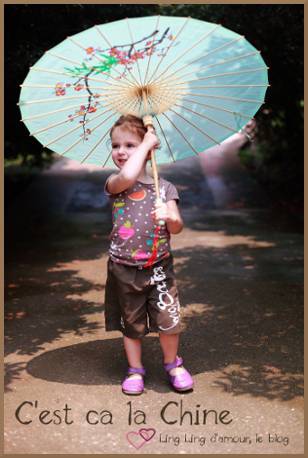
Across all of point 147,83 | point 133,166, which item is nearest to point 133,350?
point 133,166

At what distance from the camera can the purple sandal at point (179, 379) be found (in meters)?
3.85

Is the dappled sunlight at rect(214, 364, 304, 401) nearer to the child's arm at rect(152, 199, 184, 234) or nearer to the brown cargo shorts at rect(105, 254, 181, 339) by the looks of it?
the brown cargo shorts at rect(105, 254, 181, 339)

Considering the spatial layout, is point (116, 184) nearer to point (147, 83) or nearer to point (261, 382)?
point (147, 83)

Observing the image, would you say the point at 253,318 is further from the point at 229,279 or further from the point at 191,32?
the point at 191,32

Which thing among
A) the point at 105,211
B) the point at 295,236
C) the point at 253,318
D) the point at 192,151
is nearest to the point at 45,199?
the point at 105,211

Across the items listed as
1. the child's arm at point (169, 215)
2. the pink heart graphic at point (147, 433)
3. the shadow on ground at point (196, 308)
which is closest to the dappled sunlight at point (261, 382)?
the shadow on ground at point (196, 308)

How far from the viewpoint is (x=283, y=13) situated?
23.0ft

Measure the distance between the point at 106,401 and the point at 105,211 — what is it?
7826 mm

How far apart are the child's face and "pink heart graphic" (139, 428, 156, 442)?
149 centimetres

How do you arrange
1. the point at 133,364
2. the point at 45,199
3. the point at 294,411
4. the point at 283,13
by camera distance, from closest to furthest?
the point at 294,411
the point at 133,364
the point at 283,13
the point at 45,199

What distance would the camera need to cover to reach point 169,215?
3.64 m

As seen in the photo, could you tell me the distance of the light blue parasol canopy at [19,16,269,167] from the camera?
3697 mm

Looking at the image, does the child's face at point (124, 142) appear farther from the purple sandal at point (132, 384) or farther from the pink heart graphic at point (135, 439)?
the pink heart graphic at point (135, 439)

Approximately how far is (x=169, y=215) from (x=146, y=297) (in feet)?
1.83
